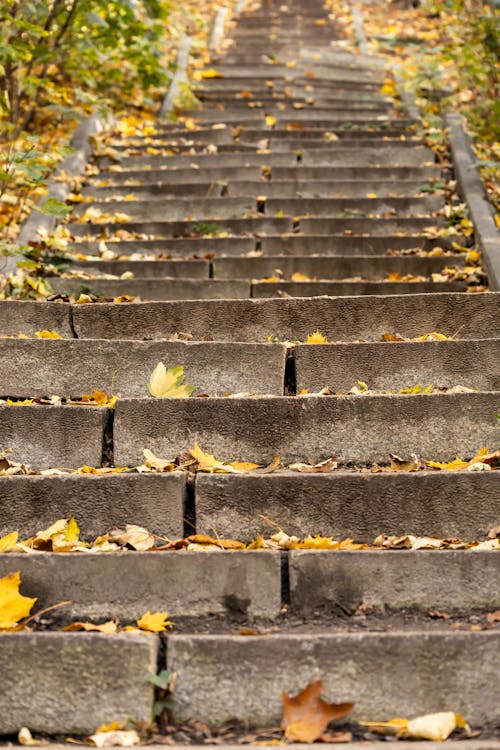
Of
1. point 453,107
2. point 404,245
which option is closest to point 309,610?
point 404,245

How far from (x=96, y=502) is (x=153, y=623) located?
1.54 feet

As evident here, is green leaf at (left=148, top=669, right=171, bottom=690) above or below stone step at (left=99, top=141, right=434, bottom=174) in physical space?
above

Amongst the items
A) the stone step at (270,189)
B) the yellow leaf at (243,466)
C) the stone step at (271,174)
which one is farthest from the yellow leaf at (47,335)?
the stone step at (271,174)

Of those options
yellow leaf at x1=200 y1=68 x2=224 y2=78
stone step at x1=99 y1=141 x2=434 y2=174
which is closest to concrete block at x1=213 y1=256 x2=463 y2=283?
stone step at x1=99 y1=141 x2=434 y2=174

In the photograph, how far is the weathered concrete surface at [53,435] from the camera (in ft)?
10.4

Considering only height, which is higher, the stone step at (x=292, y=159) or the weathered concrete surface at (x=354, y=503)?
the weathered concrete surface at (x=354, y=503)

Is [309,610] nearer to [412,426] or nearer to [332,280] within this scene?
[412,426]

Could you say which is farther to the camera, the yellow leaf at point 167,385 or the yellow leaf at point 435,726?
the yellow leaf at point 167,385

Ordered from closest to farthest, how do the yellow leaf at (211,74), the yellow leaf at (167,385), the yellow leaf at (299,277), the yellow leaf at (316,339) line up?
the yellow leaf at (167,385), the yellow leaf at (316,339), the yellow leaf at (299,277), the yellow leaf at (211,74)

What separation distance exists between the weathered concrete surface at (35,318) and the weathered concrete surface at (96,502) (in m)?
1.55

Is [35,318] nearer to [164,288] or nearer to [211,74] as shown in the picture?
[164,288]

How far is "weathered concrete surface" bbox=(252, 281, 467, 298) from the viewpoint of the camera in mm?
4789

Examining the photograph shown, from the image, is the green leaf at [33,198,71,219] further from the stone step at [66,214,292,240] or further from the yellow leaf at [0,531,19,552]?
the yellow leaf at [0,531,19,552]

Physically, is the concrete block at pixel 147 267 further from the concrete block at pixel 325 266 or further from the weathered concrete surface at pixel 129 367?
the weathered concrete surface at pixel 129 367
